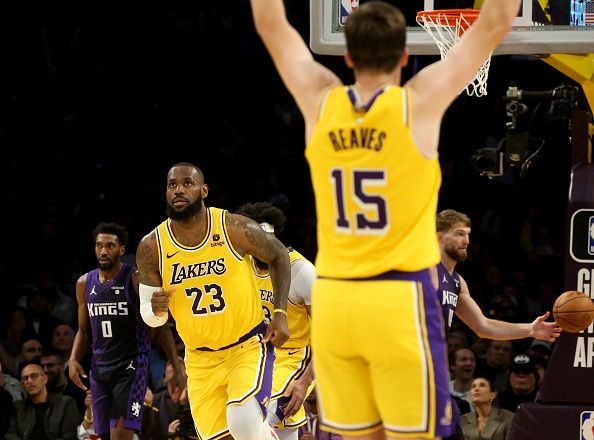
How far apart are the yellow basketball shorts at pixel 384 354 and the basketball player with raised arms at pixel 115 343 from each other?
5.39 meters

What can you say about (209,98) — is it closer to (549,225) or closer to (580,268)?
(549,225)

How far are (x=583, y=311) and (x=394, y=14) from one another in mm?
3959

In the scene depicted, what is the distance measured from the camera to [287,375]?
299 inches

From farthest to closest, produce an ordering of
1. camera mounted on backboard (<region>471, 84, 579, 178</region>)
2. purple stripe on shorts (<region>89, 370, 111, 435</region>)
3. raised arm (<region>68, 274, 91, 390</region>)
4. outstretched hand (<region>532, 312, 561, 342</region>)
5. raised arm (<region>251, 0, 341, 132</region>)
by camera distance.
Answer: raised arm (<region>68, 274, 91, 390</region>)
purple stripe on shorts (<region>89, 370, 111, 435</region>)
camera mounted on backboard (<region>471, 84, 579, 178</region>)
outstretched hand (<region>532, 312, 561, 342</region>)
raised arm (<region>251, 0, 341, 132</region>)

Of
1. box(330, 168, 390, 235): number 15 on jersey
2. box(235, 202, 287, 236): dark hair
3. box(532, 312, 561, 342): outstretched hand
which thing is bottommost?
box(532, 312, 561, 342): outstretched hand

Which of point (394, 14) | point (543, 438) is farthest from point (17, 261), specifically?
point (394, 14)

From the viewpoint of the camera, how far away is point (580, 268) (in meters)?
8.20

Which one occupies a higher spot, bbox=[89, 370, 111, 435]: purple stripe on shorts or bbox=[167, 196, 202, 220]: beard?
bbox=[167, 196, 202, 220]: beard

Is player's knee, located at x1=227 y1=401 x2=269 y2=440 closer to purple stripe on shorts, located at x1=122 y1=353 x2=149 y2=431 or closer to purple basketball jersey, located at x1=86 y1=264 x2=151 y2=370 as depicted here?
purple stripe on shorts, located at x1=122 y1=353 x2=149 y2=431

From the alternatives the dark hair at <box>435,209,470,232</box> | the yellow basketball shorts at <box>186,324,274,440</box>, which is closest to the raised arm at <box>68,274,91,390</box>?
the yellow basketball shorts at <box>186,324,274,440</box>

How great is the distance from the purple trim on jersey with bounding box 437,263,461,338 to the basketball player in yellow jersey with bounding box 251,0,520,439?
2791mm

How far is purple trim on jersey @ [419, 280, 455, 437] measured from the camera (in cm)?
366

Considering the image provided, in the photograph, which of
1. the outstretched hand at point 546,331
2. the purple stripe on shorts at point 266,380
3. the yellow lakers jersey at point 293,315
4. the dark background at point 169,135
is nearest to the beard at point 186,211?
the purple stripe on shorts at point 266,380

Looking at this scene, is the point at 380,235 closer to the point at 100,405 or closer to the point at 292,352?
the point at 292,352
